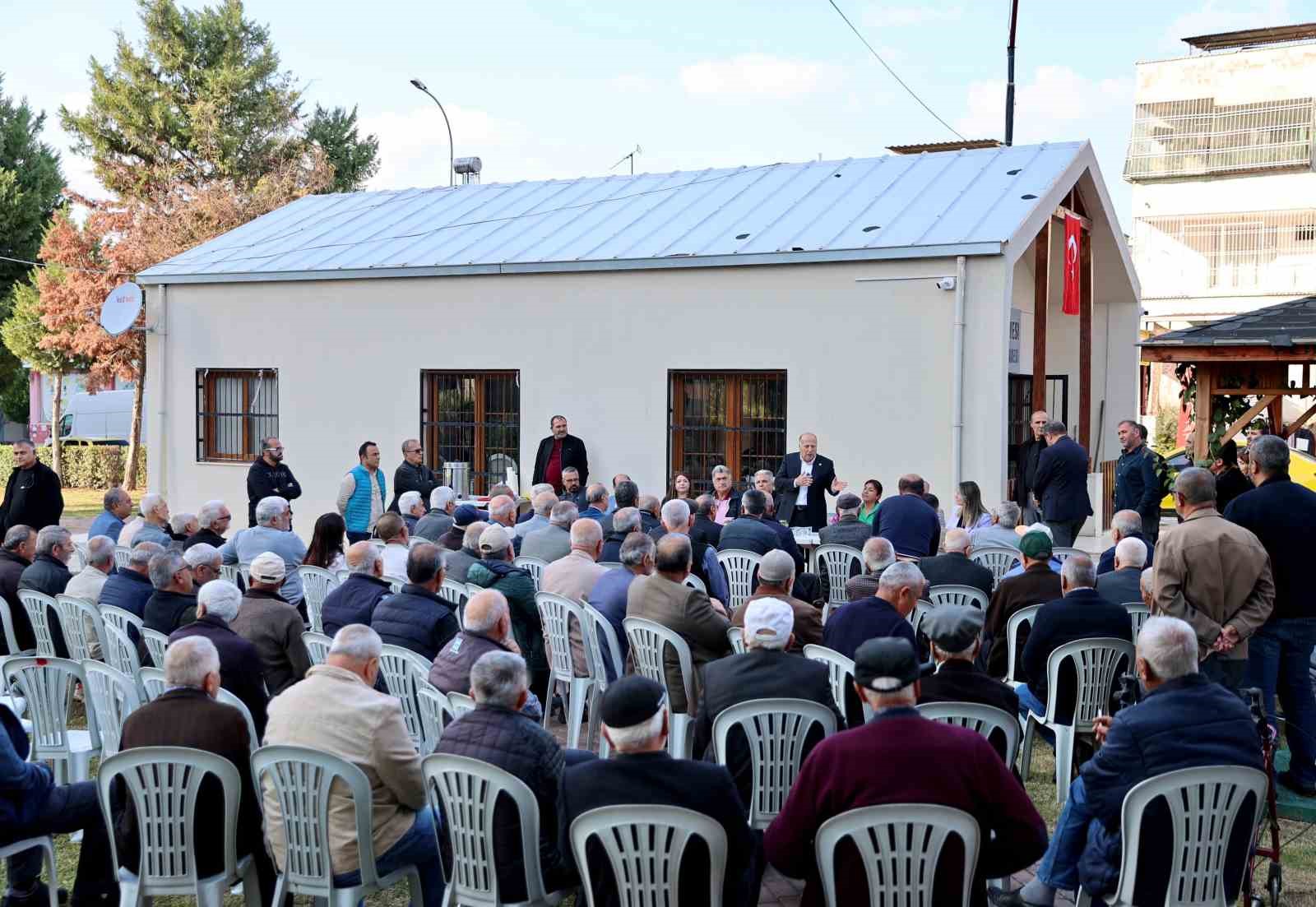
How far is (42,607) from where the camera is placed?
679 cm

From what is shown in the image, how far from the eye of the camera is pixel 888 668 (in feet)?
11.1

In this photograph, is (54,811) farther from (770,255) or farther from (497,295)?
(497,295)

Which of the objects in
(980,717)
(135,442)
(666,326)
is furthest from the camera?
(135,442)

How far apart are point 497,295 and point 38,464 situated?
532 centimetres

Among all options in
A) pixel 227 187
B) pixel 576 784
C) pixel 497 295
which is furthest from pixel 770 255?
pixel 227 187

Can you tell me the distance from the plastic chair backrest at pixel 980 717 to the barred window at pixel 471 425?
34.3ft

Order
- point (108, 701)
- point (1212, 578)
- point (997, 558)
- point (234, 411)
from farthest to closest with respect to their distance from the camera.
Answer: point (234, 411)
point (997, 558)
point (1212, 578)
point (108, 701)

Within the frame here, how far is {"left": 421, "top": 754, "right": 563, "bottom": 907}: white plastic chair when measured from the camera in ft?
12.2

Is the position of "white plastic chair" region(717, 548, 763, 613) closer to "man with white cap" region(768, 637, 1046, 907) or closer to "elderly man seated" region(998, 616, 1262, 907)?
"elderly man seated" region(998, 616, 1262, 907)

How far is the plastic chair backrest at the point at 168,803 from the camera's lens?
3861 millimetres

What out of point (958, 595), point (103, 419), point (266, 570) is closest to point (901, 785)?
point (266, 570)

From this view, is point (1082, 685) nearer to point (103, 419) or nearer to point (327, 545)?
point (327, 545)

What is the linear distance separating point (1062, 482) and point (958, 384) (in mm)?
1699

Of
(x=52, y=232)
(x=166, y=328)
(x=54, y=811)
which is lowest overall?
(x=54, y=811)
